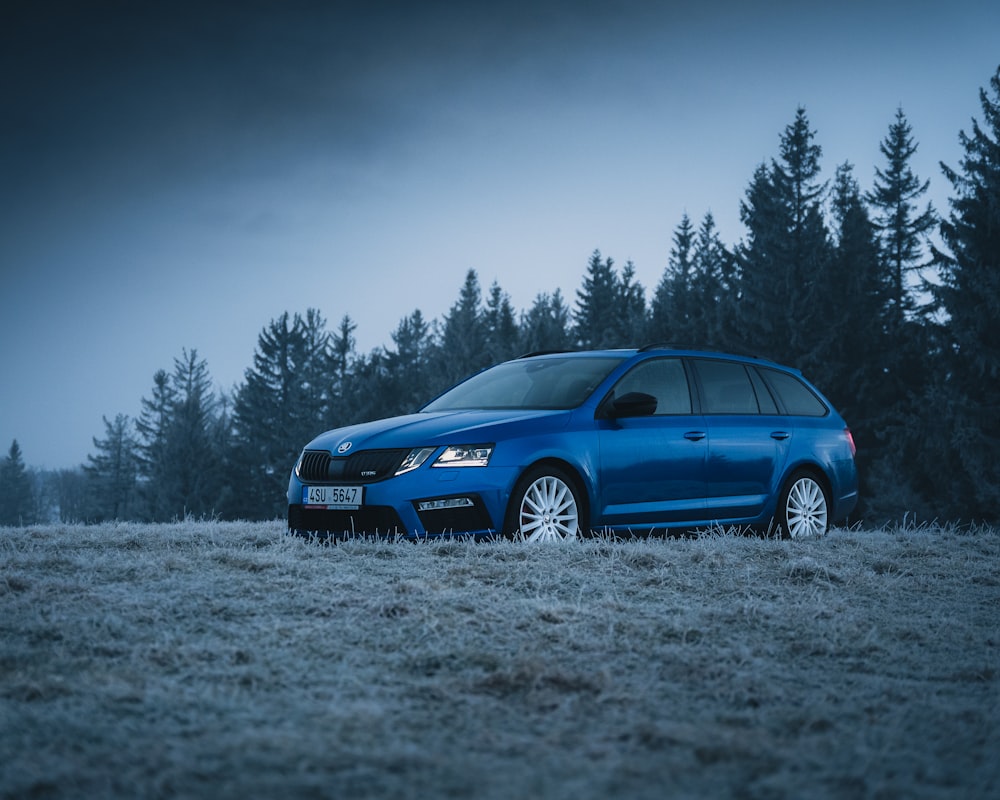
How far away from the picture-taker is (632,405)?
24.7 feet

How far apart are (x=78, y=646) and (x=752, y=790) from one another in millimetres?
2977

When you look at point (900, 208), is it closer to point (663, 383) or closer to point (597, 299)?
point (597, 299)

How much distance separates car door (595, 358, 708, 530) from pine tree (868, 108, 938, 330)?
3559 cm

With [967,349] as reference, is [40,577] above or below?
below

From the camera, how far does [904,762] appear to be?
120 inches

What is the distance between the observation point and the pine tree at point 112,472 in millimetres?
81562

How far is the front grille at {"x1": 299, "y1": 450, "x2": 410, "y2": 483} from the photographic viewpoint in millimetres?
6883

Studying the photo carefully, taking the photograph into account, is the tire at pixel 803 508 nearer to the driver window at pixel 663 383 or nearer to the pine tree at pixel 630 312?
the driver window at pixel 663 383

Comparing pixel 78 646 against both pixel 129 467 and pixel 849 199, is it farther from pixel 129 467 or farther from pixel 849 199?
pixel 129 467

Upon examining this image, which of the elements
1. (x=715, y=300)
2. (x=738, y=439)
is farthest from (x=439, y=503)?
(x=715, y=300)

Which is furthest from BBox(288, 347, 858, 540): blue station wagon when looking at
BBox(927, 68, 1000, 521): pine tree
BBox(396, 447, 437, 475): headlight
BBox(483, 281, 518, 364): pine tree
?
BBox(483, 281, 518, 364): pine tree

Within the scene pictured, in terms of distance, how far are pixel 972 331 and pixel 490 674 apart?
3075 cm

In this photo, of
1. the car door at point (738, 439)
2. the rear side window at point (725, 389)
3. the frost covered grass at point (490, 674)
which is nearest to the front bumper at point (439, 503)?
the frost covered grass at point (490, 674)

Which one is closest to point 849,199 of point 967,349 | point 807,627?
point 967,349
